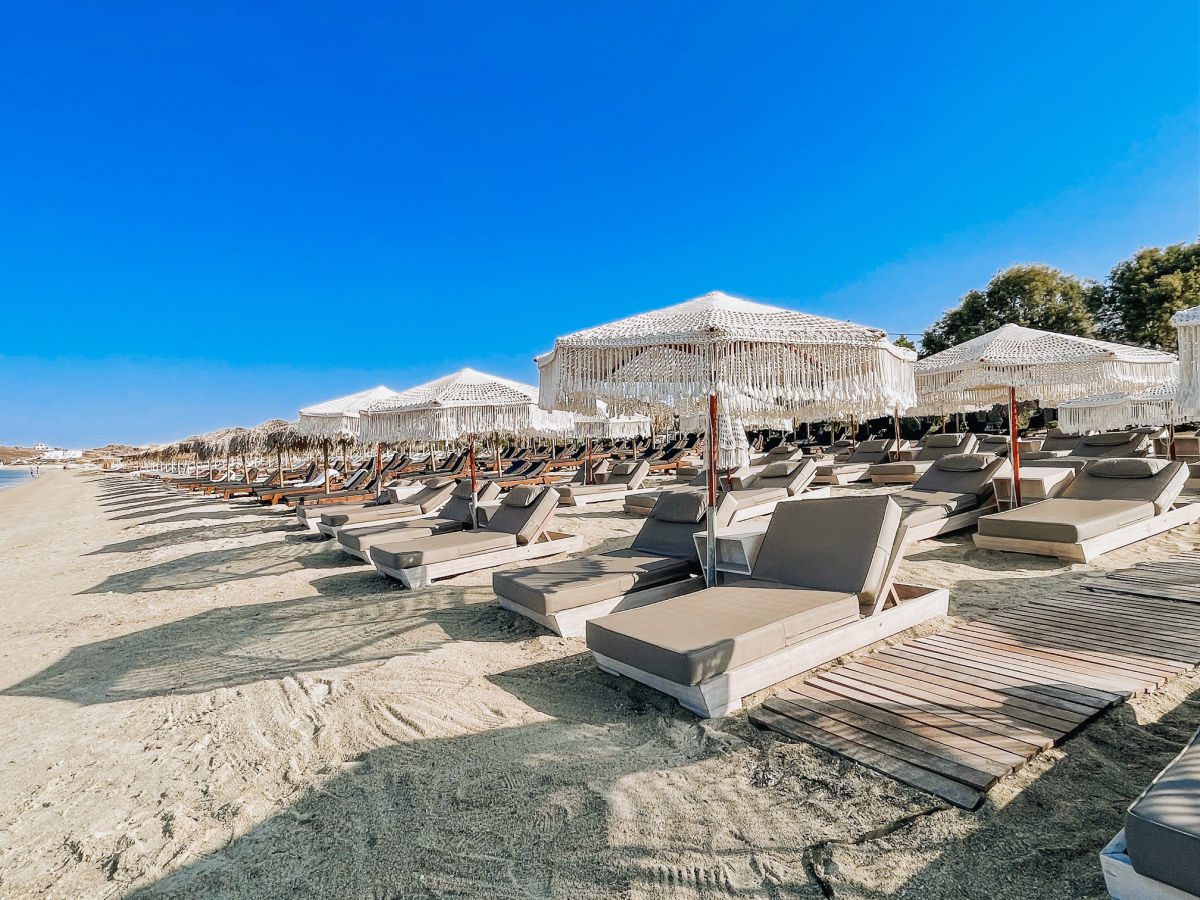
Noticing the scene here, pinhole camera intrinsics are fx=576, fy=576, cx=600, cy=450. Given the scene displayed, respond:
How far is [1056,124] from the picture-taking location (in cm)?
1139

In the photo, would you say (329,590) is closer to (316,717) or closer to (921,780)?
(316,717)

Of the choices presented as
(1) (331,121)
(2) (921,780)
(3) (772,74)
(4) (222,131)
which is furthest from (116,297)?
(2) (921,780)

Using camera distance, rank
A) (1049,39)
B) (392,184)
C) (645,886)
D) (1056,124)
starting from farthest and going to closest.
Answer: (392,184) → (1056,124) → (1049,39) → (645,886)

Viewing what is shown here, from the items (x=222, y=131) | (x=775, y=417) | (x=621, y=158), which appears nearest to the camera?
(x=775, y=417)

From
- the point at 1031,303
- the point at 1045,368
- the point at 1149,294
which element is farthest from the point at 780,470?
the point at 1149,294

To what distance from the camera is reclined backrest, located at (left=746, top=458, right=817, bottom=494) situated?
940cm

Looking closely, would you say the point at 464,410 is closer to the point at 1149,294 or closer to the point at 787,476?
the point at 787,476

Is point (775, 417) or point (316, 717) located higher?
point (775, 417)

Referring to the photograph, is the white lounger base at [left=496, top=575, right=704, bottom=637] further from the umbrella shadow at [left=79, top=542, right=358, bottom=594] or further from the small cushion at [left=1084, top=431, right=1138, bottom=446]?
the small cushion at [left=1084, top=431, right=1138, bottom=446]

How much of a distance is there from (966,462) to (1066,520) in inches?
82.2

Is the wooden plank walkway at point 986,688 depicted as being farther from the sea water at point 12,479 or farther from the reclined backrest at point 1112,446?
the sea water at point 12,479

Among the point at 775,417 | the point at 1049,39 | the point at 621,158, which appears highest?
the point at 621,158

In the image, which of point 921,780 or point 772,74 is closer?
point 921,780

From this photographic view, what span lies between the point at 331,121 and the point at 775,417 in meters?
22.6
